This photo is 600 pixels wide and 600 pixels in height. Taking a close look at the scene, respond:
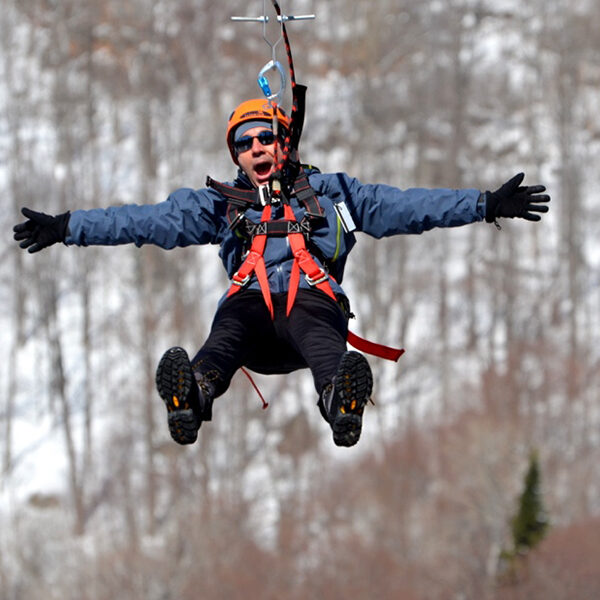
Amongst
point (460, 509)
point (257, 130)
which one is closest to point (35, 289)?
point (460, 509)

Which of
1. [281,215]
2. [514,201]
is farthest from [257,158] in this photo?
[514,201]

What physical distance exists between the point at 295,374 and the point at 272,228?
20.6 metres

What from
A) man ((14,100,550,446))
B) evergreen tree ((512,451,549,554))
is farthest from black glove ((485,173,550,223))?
evergreen tree ((512,451,549,554))

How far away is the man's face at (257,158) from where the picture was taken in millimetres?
4750

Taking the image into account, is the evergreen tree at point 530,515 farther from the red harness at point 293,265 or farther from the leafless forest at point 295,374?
the red harness at point 293,265

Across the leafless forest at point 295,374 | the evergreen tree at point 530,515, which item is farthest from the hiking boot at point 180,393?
the evergreen tree at point 530,515

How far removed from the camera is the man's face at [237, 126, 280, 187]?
Answer: 475cm

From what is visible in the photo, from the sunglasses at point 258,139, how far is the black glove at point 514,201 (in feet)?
3.23

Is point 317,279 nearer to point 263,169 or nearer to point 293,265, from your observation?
point 293,265

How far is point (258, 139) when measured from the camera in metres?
4.76

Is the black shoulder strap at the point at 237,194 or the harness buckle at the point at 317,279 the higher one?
the black shoulder strap at the point at 237,194

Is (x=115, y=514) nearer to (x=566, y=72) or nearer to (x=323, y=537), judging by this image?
(x=323, y=537)

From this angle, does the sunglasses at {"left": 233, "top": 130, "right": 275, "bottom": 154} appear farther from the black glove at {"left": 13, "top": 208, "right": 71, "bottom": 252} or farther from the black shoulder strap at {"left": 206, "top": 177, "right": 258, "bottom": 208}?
the black glove at {"left": 13, "top": 208, "right": 71, "bottom": 252}

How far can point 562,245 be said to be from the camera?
30.1 m
